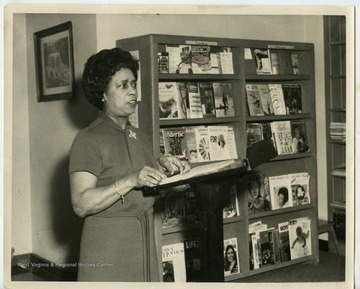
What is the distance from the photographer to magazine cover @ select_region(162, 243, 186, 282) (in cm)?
336

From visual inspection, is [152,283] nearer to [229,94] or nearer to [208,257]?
[208,257]

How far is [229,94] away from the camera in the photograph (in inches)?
143

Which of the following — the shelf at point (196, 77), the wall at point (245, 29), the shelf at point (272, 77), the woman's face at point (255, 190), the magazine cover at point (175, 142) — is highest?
the wall at point (245, 29)

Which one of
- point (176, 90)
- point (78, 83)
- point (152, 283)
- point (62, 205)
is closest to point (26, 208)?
point (62, 205)

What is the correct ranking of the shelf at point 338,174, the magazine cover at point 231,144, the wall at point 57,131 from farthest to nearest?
1. the shelf at point 338,174
2. the magazine cover at point 231,144
3. the wall at point 57,131

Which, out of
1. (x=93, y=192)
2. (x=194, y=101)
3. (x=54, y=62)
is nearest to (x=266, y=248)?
(x=194, y=101)

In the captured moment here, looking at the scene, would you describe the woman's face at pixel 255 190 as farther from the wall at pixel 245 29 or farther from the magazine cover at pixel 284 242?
the wall at pixel 245 29

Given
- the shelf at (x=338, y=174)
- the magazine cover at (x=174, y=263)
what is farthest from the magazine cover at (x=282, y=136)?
the magazine cover at (x=174, y=263)

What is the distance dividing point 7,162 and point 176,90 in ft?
4.64

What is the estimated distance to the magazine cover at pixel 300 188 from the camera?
406 centimetres

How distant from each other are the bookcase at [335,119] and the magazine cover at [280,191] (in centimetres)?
49

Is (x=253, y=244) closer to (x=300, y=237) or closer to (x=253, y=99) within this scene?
(x=300, y=237)

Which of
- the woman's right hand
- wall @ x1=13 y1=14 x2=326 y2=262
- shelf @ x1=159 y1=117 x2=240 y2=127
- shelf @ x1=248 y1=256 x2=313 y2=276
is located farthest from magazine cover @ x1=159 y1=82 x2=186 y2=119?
the woman's right hand

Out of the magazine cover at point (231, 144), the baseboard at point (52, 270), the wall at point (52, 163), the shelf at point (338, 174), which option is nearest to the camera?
the baseboard at point (52, 270)
